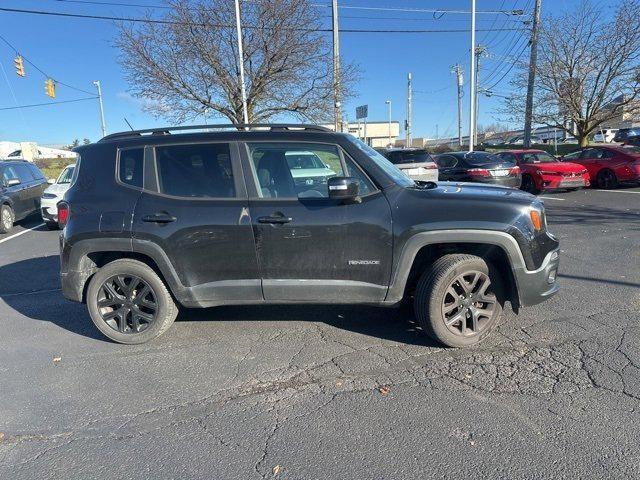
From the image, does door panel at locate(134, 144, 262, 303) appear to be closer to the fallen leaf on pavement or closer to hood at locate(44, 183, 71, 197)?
the fallen leaf on pavement

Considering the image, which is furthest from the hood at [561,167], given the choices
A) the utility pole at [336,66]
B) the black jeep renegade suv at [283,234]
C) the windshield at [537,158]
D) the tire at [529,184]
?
the black jeep renegade suv at [283,234]

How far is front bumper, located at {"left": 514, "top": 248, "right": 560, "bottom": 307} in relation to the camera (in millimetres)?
3678

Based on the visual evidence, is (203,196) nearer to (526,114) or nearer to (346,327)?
(346,327)

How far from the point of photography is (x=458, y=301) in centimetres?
377

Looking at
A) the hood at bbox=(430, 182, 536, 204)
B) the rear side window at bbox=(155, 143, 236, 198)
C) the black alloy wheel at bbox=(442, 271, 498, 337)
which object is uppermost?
the rear side window at bbox=(155, 143, 236, 198)

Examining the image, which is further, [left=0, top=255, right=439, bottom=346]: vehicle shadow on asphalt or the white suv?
the white suv

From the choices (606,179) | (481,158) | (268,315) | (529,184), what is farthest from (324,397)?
(606,179)

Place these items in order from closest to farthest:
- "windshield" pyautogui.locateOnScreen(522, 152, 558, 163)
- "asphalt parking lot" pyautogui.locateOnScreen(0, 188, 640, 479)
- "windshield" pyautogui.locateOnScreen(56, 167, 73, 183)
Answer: "asphalt parking lot" pyautogui.locateOnScreen(0, 188, 640, 479)
"windshield" pyautogui.locateOnScreen(56, 167, 73, 183)
"windshield" pyautogui.locateOnScreen(522, 152, 558, 163)

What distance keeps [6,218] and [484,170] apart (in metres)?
12.5

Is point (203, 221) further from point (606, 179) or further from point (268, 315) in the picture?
point (606, 179)

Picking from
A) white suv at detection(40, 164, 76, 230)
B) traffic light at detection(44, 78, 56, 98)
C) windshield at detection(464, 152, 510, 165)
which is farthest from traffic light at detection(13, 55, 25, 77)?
windshield at detection(464, 152, 510, 165)

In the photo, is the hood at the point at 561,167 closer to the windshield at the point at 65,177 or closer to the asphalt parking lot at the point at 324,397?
the asphalt parking lot at the point at 324,397

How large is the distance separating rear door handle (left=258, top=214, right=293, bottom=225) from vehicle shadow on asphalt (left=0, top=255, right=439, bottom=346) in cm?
128

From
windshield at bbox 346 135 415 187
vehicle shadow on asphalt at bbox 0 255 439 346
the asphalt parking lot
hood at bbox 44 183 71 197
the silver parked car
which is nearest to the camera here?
the asphalt parking lot
